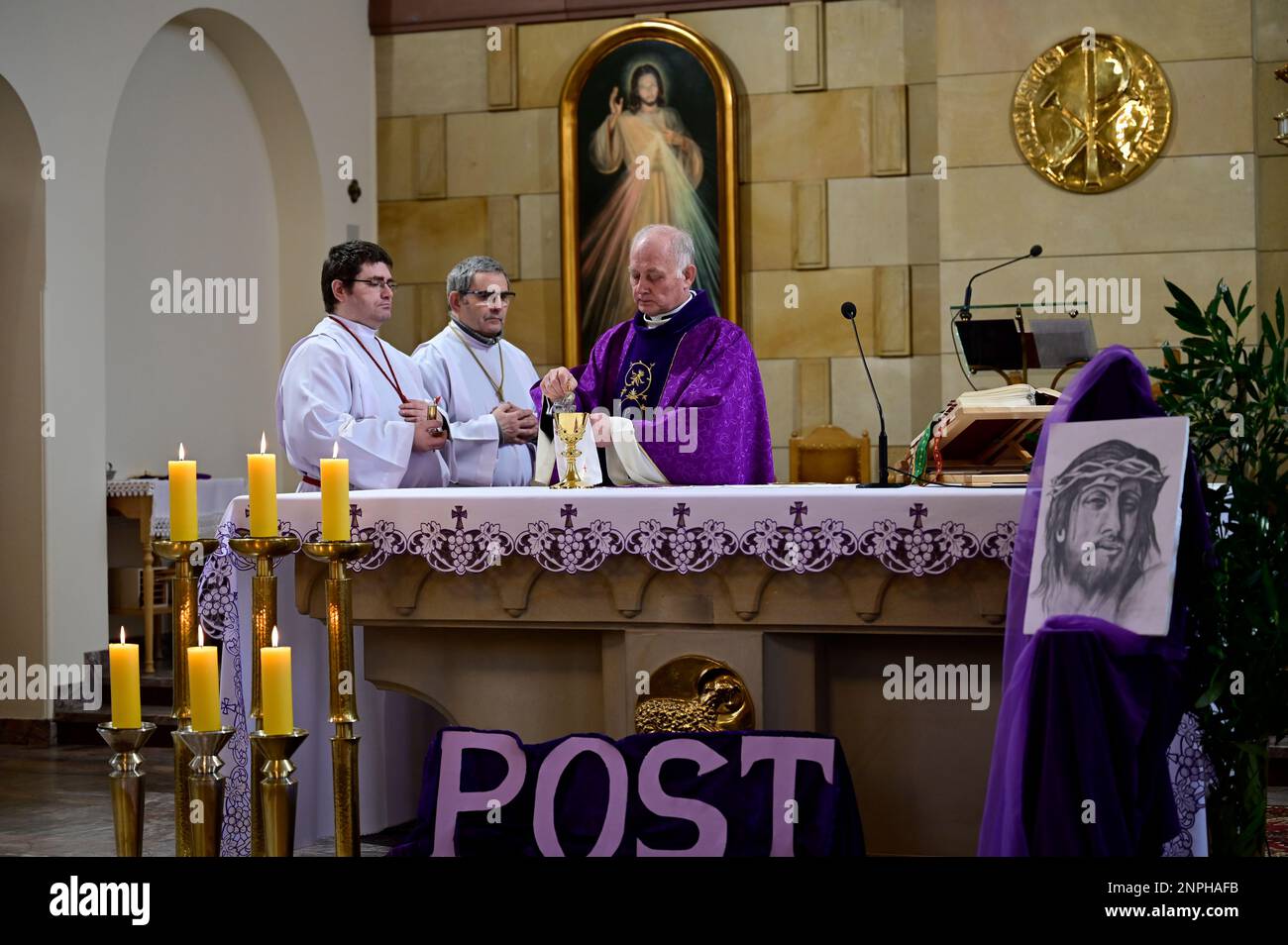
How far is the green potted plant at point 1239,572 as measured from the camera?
110 inches

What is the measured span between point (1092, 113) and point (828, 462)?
2.39 meters

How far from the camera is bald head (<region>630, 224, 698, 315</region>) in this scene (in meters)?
4.72

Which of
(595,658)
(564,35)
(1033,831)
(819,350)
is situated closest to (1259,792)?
(1033,831)

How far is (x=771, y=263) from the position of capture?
895 cm

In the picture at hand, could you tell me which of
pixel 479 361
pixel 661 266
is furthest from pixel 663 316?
pixel 479 361

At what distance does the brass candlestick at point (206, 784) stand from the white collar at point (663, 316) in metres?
2.57

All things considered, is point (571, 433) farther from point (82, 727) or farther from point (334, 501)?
point (82, 727)

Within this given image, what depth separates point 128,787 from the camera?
103 inches

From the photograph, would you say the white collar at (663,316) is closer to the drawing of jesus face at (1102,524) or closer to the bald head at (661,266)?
the bald head at (661,266)

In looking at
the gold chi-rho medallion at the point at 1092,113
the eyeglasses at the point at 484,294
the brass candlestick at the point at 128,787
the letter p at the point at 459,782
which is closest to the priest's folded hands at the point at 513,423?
the eyeglasses at the point at 484,294

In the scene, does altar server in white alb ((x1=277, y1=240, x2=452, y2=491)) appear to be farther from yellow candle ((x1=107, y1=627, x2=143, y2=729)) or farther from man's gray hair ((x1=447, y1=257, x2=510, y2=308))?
yellow candle ((x1=107, y1=627, x2=143, y2=729))

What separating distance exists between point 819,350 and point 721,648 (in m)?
5.50
